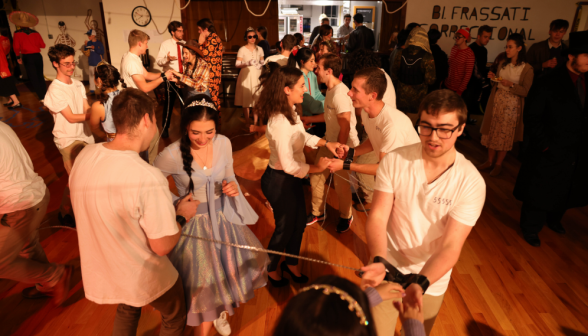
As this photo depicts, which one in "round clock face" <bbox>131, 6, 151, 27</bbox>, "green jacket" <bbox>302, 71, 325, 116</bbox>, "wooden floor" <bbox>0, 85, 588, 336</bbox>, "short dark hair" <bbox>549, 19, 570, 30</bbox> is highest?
"round clock face" <bbox>131, 6, 151, 27</bbox>

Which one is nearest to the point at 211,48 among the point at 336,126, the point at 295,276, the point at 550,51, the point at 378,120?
the point at 336,126

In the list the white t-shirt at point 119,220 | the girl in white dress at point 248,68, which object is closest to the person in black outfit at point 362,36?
the girl in white dress at point 248,68

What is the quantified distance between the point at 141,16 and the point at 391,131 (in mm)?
7392

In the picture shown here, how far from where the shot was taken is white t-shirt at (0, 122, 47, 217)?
1.94 meters

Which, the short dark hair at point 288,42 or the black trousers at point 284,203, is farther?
the short dark hair at point 288,42

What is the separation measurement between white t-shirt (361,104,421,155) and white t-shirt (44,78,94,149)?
2.44m

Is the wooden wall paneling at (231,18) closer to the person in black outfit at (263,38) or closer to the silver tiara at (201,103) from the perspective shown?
the person in black outfit at (263,38)

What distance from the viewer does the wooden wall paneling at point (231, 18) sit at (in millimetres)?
8211

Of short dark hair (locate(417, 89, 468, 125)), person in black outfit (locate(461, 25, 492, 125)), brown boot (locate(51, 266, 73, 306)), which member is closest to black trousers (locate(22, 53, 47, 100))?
brown boot (locate(51, 266, 73, 306))

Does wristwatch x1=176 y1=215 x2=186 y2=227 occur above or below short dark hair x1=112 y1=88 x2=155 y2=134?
below

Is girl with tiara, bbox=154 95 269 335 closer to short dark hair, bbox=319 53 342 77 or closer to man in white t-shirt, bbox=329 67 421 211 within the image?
man in white t-shirt, bbox=329 67 421 211

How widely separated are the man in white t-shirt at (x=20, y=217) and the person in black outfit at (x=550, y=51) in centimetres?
578

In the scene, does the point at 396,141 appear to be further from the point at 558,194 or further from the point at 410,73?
the point at 410,73

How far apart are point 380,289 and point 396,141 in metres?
1.22
